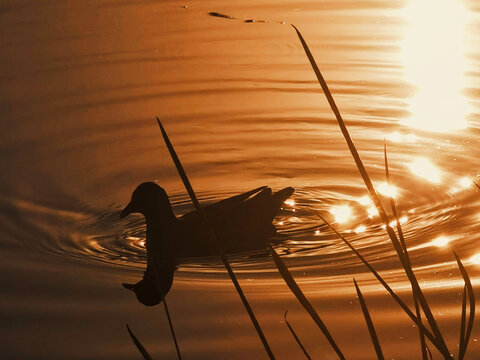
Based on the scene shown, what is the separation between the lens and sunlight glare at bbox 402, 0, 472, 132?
10273 millimetres

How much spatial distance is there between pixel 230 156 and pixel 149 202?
82.5 inches

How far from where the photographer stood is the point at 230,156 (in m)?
9.45

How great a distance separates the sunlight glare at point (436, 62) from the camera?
1027 cm

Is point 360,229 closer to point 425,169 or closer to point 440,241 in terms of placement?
point 440,241

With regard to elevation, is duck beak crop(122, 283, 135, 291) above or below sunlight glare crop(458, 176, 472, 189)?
below

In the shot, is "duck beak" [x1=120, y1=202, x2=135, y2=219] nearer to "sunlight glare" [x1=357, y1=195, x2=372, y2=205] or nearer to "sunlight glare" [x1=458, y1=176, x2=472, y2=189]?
"sunlight glare" [x1=357, y1=195, x2=372, y2=205]

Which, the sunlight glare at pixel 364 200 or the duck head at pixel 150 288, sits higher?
the sunlight glare at pixel 364 200

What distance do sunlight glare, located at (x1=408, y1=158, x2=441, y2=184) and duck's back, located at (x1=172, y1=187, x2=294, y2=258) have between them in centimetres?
158

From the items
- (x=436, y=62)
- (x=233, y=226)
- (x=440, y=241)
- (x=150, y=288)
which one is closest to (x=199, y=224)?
(x=233, y=226)

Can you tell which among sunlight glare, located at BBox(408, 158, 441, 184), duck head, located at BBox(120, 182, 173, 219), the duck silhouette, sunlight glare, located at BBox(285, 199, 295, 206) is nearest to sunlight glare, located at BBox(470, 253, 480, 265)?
the duck silhouette

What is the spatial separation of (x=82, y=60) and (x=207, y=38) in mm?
1736

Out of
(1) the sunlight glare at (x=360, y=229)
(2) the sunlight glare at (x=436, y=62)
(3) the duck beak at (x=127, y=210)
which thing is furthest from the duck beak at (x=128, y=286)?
(2) the sunlight glare at (x=436, y=62)

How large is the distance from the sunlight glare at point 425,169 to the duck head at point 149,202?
2.34m

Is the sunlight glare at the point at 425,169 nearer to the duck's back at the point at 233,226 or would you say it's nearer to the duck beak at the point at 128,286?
the duck's back at the point at 233,226
